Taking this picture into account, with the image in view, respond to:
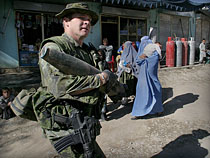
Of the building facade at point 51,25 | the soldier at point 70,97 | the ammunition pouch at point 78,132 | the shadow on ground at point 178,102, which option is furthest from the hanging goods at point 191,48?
the ammunition pouch at point 78,132

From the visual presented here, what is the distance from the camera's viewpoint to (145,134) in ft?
12.0

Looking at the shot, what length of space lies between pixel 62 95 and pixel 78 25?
61cm

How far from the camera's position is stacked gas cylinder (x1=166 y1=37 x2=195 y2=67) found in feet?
29.9

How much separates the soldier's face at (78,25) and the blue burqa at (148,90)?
2.98 metres

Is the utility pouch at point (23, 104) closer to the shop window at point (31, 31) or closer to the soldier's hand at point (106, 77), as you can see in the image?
the soldier's hand at point (106, 77)

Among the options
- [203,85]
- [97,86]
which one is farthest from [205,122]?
[97,86]

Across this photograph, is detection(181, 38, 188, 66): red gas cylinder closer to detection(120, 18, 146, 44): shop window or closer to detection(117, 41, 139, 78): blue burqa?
detection(120, 18, 146, 44): shop window

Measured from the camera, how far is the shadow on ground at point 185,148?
2.97 metres

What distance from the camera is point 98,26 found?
8500mm

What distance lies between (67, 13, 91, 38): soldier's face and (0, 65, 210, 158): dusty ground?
6.90 feet

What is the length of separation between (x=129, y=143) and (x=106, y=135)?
52 cm

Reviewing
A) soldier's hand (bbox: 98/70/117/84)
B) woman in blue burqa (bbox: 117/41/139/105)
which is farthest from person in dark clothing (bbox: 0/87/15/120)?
soldier's hand (bbox: 98/70/117/84)

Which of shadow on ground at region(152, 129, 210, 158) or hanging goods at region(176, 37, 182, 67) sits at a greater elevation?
hanging goods at region(176, 37, 182, 67)

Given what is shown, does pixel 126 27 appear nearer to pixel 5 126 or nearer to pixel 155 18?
pixel 155 18
